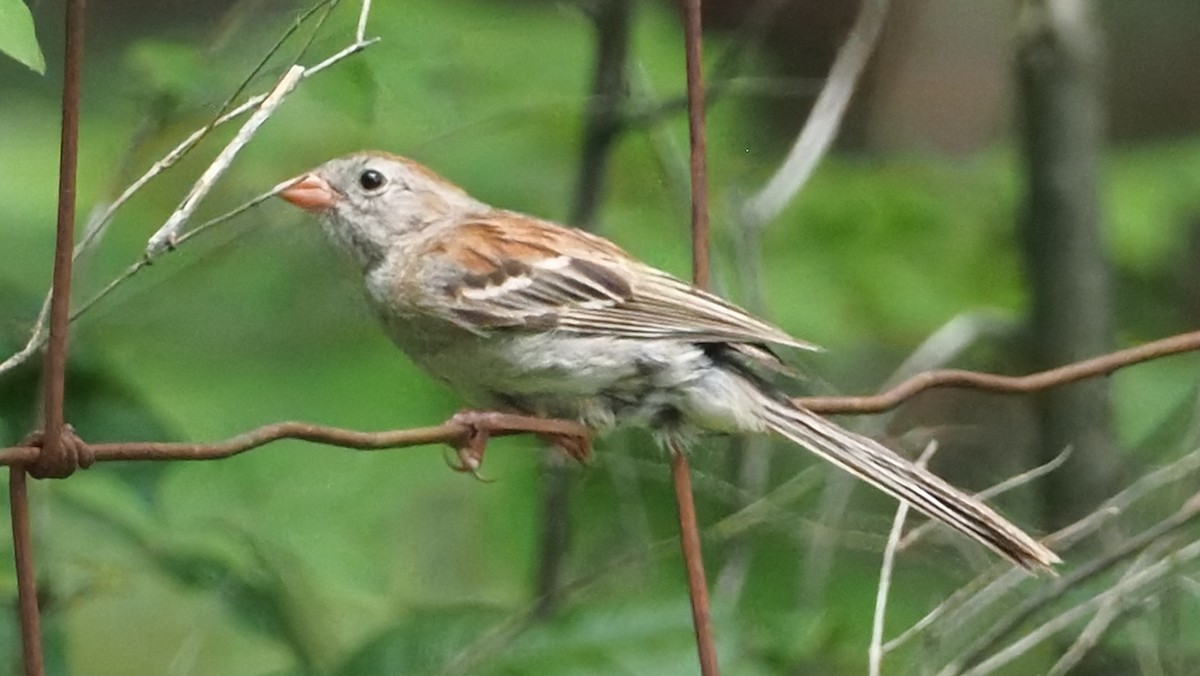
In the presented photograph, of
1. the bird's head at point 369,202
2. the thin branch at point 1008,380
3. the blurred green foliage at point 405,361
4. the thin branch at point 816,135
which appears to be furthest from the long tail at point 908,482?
the thin branch at point 816,135

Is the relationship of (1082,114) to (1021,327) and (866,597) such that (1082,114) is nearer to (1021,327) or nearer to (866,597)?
(1021,327)

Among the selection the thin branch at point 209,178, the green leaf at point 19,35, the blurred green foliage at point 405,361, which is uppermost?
the green leaf at point 19,35

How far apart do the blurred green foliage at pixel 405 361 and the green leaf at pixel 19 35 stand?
65 cm

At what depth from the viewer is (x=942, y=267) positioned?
138 inches

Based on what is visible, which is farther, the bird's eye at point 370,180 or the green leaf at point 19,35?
the bird's eye at point 370,180

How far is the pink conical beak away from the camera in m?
2.41

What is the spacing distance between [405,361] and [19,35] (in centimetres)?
135

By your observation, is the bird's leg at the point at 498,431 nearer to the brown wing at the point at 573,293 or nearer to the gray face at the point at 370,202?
the brown wing at the point at 573,293

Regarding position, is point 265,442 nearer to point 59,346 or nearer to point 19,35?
point 59,346

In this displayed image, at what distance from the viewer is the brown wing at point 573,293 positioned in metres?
2.16

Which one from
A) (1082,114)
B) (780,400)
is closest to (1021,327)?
(1082,114)

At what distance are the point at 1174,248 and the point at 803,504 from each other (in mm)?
1337

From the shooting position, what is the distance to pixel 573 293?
2.26 metres

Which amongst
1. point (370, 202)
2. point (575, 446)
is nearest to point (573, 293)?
point (575, 446)
